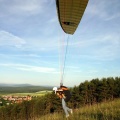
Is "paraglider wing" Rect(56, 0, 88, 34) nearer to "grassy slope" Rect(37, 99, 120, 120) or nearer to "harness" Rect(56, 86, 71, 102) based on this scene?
"harness" Rect(56, 86, 71, 102)

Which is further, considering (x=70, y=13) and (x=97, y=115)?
(x=70, y=13)

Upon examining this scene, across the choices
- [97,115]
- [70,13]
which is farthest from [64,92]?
[70,13]

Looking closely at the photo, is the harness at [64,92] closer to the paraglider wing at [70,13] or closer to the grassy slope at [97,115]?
the grassy slope at [97,115]

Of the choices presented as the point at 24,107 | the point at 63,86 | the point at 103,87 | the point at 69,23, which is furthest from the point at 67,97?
the point at 24,107

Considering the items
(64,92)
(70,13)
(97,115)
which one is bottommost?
(97,115)

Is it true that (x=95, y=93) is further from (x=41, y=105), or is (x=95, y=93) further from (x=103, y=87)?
(x=41, y=105)

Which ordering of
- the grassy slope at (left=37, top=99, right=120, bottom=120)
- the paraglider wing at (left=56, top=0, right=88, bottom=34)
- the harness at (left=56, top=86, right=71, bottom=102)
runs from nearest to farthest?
the grassy slope at (left=37, top=99, right=120, bottom=120), the harness at (left=56, top=86, right=71, bottom=102), the paraglider wing at (left=56, top=0, right=88, bottom=34)

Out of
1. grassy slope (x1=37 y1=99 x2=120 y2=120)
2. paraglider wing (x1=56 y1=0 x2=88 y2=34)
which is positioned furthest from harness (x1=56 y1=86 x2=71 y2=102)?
paraglider wing (x1=56 y1=0 x2=88 y2=34)

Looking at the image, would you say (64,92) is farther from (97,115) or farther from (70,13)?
(70,13)

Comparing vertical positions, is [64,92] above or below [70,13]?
below
